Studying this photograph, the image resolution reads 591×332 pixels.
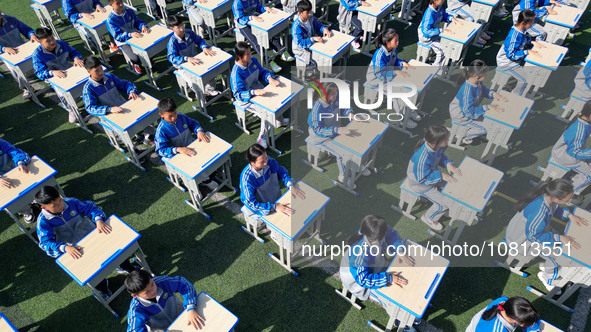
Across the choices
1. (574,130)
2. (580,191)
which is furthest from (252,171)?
(580,191)

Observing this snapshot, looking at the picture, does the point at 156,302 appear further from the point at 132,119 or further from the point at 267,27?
the point at 267,27

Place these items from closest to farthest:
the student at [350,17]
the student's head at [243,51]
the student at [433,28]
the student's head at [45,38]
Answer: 1. the student's head at [243,51]
2. the student's head at [45,38]
3. the student at [433,28]
4. the student at [350,17]

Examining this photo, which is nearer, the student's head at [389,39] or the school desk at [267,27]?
the student's head at [389,39]

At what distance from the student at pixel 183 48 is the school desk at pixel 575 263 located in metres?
7.65

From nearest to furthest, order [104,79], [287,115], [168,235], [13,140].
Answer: [168,235] → [104,79] → [13,140] → [287,115]

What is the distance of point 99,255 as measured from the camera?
5.44 metres

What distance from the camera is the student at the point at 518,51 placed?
8625 millimetres

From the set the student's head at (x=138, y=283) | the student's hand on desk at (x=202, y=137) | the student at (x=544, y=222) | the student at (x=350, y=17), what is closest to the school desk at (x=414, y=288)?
the student at (x=544, y=222)

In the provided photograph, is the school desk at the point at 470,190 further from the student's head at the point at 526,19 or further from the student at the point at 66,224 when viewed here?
the student at the point at 66,224

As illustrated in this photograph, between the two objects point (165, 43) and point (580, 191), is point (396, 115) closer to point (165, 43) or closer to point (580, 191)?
point (580, 191)

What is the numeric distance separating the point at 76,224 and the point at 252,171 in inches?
115

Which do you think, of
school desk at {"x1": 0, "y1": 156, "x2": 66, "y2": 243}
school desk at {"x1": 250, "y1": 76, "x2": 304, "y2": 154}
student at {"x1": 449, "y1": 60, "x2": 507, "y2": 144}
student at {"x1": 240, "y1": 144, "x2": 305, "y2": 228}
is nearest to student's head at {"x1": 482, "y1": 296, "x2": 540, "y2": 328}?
student at {"x1": 240, "y1": 144, "x2": 305, "y2": 228}

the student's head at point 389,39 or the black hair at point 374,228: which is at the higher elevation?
the student's head at point 389,39

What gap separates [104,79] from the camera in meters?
7.87
